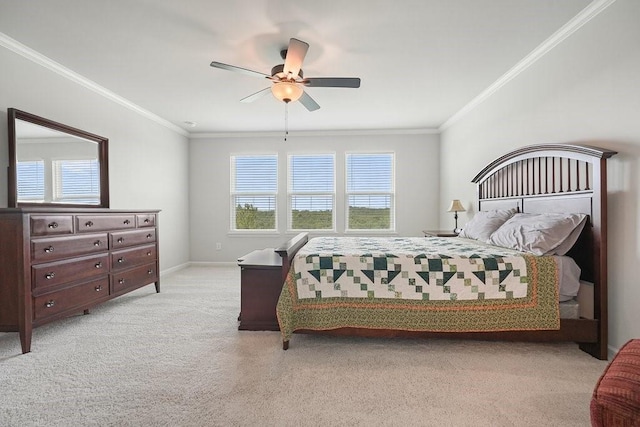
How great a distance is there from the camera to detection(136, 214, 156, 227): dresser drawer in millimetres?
3674

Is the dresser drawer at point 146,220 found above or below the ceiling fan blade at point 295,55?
below

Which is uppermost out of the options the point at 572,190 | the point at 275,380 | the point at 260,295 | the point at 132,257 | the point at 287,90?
the point at 287,90

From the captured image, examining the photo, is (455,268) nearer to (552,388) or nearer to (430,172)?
(552,388)

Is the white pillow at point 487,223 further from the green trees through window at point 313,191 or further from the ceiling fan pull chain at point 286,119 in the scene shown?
the ceiling fan pull chain at point 286,119

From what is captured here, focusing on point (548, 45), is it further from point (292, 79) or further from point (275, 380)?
point (275, 380)

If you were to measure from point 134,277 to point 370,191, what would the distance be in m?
4.01

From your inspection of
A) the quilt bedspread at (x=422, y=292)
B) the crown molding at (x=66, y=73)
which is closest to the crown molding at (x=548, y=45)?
the quilt bedspread at (x=422, y=292)

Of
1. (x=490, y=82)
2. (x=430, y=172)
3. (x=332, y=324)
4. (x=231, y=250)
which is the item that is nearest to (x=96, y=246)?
(x=332, y=324)

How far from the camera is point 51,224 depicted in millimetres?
2529

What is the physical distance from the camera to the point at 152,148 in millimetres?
4828

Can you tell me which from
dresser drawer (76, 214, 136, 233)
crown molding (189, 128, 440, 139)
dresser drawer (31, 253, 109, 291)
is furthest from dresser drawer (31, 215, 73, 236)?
crown molding (189, 128, 440, 139)

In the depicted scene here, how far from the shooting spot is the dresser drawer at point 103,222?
285 centimetres

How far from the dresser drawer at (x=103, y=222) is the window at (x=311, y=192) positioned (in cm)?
291

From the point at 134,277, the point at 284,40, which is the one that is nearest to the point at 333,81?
the point at 284,40
